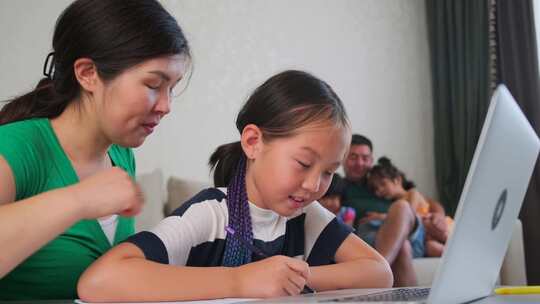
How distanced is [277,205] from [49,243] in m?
0.41

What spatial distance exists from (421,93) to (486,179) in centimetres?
481

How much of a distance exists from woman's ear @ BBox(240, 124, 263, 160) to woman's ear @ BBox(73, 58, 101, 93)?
31 centimetres

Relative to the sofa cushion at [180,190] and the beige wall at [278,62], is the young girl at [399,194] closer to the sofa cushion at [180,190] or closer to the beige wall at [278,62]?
the beige wall at [278,62]

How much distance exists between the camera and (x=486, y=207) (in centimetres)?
81

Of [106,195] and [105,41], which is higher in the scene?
[105,41]

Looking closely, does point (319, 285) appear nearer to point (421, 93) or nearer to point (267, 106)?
point (267, 106)

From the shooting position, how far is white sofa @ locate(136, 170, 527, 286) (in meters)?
3.44

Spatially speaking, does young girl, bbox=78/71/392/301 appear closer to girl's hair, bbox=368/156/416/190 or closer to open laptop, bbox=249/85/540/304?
open laptop, bbox=249/85/540/304

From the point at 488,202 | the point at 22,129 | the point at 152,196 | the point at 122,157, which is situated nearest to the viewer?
the point at 488,202

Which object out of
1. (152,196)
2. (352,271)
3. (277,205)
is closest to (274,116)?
(277,205)

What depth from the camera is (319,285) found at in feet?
3.93

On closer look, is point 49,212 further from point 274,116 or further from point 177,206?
point 177,206

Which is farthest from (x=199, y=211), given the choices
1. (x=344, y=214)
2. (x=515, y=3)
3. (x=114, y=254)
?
(x=515, y=3)

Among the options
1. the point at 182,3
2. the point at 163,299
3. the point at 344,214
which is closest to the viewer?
the point at 163,299
